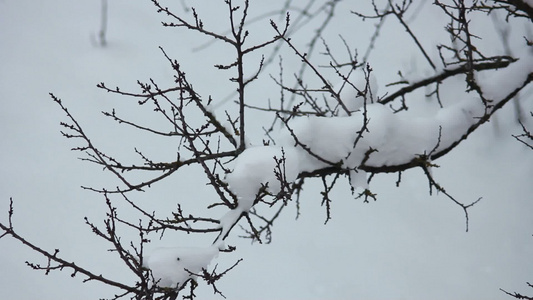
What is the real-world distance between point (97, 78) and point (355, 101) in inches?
236

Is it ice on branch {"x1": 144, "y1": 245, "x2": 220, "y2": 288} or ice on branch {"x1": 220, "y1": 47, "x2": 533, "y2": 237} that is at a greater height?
ice on branch {"x1": 220, "y1": 47, "x2": 533, "y2": 237}

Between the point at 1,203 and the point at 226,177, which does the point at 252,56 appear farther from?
the point at 226,177

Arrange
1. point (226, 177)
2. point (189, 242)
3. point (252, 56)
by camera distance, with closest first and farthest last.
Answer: point (226, 177), point (189, 242), point (252, 56)

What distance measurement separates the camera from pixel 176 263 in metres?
1.78

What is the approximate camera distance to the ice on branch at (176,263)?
176 cm

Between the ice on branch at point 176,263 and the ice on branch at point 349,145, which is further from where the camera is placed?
the ice on branch at point 349,145

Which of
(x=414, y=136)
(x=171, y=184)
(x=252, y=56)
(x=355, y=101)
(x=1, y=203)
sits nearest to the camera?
(x=414, y=136)

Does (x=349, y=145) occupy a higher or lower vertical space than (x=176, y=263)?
higher

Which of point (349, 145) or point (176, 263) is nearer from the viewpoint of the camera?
point (176, 263)

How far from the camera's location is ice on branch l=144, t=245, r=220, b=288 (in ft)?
5.78

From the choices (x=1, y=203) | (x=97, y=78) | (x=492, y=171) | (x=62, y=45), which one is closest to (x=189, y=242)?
(x=1, y=203)

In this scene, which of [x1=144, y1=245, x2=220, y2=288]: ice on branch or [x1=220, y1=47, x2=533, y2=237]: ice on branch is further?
[x1=220, y1=47, x2=533, y2=237]: ice on branch

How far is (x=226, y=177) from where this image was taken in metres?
2.04

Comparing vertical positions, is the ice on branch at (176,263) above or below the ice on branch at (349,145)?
below
